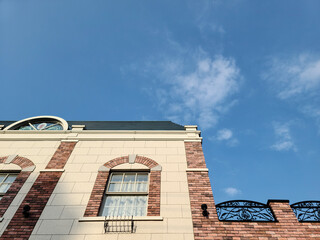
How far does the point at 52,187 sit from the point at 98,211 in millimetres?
1939

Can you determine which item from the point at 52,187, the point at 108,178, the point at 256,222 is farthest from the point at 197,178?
the point at 52,187

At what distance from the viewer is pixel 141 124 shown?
1259cm

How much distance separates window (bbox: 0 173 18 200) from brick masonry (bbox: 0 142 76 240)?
100 centimetres

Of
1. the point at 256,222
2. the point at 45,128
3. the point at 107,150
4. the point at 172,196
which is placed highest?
the point at 45,128

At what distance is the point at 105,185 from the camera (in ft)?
24.4

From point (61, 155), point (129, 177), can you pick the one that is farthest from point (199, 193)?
point (61, 155)

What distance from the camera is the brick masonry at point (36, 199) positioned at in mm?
5891

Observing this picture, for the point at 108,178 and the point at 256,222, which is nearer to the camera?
the point at 256,222

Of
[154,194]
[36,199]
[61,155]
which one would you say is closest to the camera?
[36,199]

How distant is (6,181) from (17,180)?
58cm

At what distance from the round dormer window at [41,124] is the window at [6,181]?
3265 mm

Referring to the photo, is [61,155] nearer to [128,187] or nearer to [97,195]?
[97,195]

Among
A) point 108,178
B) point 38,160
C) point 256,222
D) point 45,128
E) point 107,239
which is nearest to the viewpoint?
point 107,239

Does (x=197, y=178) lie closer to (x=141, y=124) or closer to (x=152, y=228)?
(x=152, y=228)
